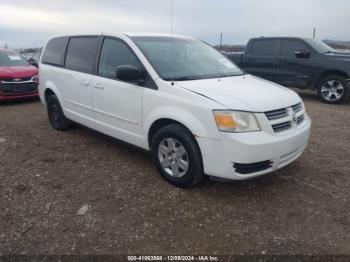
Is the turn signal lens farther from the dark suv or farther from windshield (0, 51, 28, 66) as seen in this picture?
windshield (0, 51, 28, 66)

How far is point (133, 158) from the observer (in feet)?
15.6

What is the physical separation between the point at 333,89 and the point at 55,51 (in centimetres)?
690

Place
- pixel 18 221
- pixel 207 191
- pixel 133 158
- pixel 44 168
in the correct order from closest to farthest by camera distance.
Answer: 1. pixel 18 221
2. pixel 207 191
3. pixel 44 168
4. pixel 133 158

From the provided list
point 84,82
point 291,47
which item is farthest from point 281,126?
point 291,47

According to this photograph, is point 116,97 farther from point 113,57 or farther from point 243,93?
point 243,93

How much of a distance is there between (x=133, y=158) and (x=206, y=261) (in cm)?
233

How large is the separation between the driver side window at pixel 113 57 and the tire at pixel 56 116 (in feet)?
5.26

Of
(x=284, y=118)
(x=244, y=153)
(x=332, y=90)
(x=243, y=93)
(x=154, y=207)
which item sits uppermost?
(x=243, y=93)

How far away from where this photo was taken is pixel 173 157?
376cm

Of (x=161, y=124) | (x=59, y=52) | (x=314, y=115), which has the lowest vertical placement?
(x=314, y=115)

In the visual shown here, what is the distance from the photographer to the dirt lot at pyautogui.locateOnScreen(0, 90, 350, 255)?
2854 mm

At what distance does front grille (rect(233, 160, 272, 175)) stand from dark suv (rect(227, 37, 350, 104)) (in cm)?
640

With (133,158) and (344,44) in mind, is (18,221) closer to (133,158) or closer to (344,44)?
(133,158)

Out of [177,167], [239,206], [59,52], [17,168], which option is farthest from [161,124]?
[59,52]
